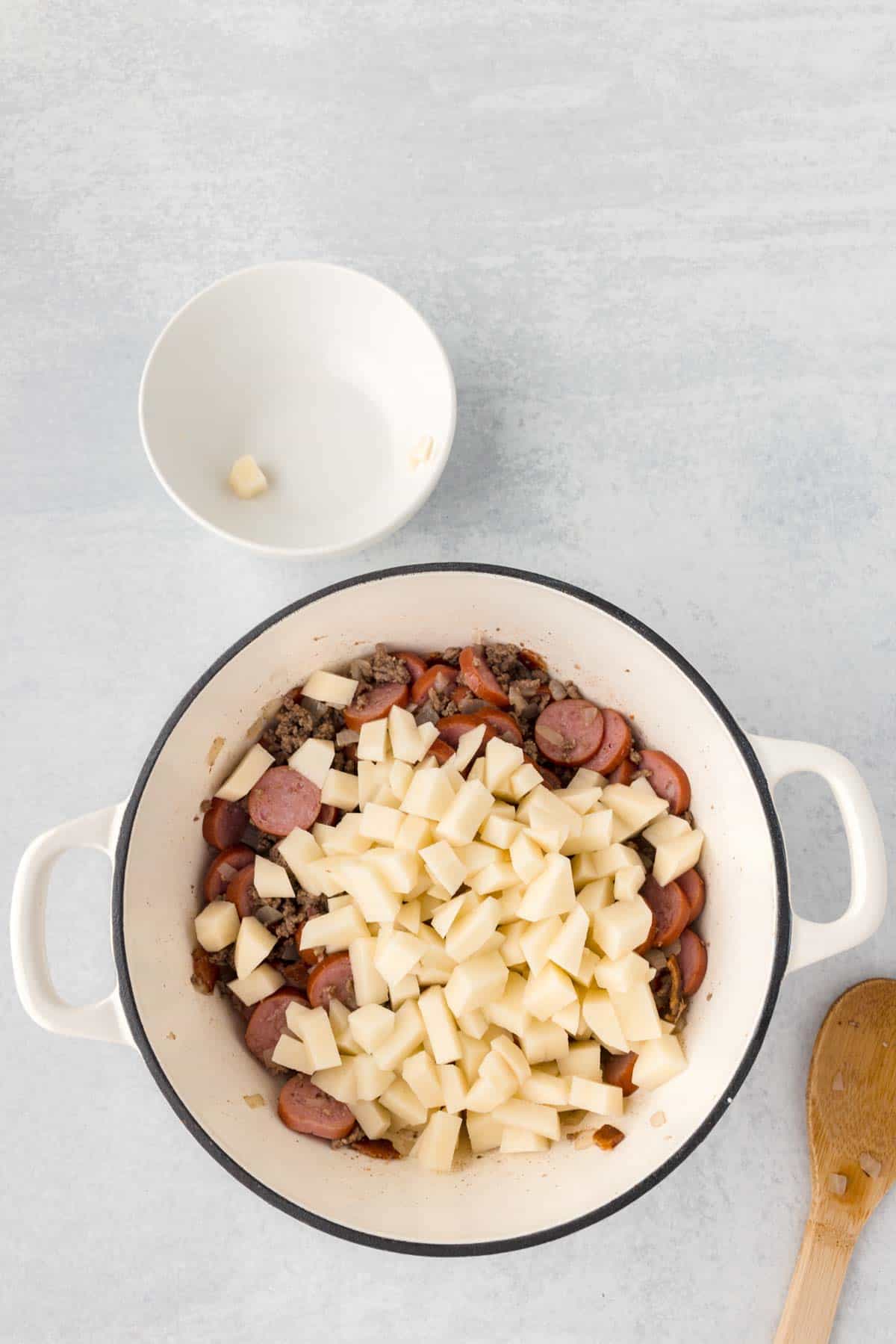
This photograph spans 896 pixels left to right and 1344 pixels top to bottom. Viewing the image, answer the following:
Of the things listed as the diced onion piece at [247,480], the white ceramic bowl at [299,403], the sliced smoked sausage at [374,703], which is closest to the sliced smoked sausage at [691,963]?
the sliced smoked sausage at [374,703]

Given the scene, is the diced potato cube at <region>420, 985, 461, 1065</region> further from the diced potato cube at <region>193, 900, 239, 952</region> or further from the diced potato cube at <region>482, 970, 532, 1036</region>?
the diced potato cube at <region>193, 900, 239, 952</region>

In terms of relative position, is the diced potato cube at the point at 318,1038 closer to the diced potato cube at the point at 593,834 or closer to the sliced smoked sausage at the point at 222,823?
the sliced smoked sausage at the point at 222,823

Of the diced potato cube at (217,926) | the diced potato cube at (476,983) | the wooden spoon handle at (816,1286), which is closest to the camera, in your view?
the diced potato cube at (476,983)

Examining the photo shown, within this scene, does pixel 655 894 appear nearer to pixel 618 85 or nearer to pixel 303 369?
pixel 303 369

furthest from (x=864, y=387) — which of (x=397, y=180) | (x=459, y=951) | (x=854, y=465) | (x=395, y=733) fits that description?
(x=459, y=951)

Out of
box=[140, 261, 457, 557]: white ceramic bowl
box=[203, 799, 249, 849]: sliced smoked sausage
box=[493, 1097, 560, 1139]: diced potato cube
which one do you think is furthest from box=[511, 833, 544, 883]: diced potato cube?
box=[140, 261, 457, 557]: white ceramic bowl

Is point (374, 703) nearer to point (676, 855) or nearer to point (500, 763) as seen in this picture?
point (500, 763)
